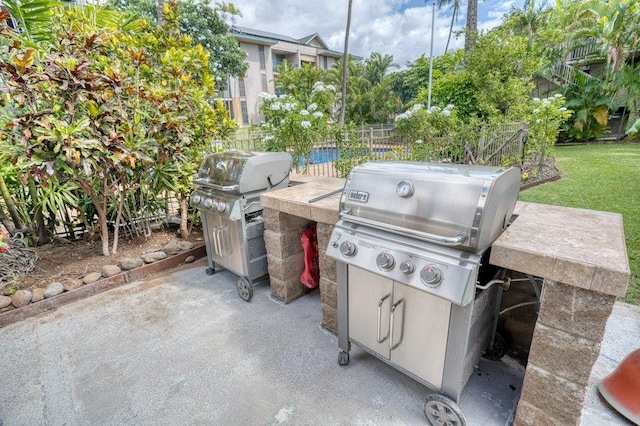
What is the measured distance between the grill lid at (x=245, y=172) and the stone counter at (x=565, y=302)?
211 centimetres

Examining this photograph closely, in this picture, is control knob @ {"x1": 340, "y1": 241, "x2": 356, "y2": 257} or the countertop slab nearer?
the countertop slab

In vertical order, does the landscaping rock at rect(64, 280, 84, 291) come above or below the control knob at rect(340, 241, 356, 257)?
below

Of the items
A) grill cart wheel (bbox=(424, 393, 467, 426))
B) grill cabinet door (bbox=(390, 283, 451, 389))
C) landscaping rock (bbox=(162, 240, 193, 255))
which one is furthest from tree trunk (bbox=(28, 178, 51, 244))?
grill cart wheel (bbox=(424, 393, 467, 426))

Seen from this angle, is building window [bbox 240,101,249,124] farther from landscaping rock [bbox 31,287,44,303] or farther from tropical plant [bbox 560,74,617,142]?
landscaping rock [bbox 31,287,44,303]

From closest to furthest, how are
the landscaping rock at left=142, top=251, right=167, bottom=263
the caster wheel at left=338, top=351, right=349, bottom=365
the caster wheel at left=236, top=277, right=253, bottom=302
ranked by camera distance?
the caster wheel at left=338, top=351, right=349, bottom=365
the caster wheel at left=236, top=277, right=253, bottom=302
the landscaping rock at left=142, top=251, right=167, bottom=263

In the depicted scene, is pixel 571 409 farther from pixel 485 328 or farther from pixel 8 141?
pixel 8 141

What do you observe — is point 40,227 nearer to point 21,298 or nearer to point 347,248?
point 21,298

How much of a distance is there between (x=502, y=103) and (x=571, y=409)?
8.78 metres

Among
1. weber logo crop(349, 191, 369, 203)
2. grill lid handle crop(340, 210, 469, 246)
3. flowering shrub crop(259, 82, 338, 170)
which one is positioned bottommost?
grill lid handle crop(340, 210, 469, 246)

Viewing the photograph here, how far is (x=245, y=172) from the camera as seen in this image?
9.16 ft

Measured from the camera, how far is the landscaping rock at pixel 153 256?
146 inches

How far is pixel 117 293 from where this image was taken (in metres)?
3.28

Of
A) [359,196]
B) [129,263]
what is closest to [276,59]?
[129,263]

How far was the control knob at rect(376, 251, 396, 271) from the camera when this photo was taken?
61.6 inches
